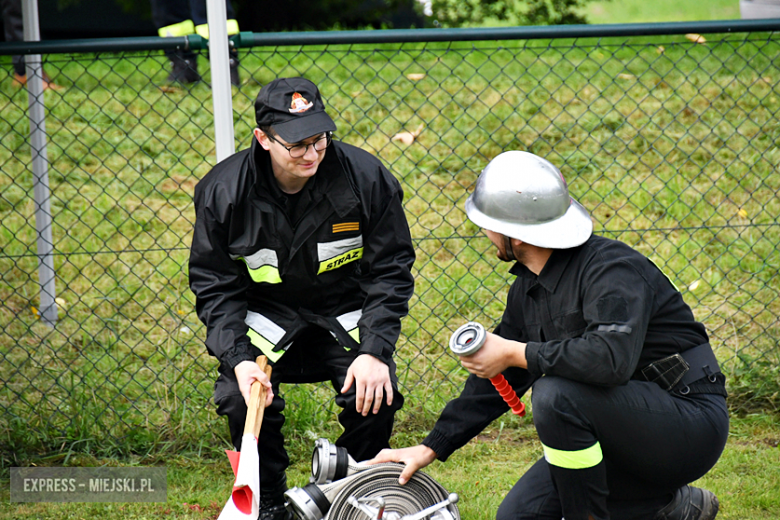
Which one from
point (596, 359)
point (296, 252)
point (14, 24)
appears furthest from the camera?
point (14, 24)

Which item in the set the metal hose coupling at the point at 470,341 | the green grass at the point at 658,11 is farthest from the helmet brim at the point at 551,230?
the green grass at the point at 658,11

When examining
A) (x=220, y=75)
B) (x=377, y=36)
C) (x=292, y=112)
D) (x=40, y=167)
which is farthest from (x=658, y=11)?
(x=292, y=112)

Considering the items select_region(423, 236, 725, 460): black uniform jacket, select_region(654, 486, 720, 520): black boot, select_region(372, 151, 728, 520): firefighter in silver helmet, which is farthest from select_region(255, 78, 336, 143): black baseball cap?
select_region(654, 486, 720, 520): black boot

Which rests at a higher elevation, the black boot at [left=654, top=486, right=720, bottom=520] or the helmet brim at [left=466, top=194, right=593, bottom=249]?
the helmet brim at [left=466, top=194, right=593, bottom=249]

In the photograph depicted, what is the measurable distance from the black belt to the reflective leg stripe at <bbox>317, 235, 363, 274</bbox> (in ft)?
3.22

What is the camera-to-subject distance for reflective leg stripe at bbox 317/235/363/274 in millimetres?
2578

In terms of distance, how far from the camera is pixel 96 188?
17.7 ft

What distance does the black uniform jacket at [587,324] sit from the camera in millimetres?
2062

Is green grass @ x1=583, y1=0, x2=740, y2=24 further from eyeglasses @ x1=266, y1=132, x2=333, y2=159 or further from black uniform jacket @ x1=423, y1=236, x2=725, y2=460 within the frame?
black uniform jacket @ x1=423, y1=236, x2=725, y2=460

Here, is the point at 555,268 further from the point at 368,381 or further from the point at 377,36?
the point at 377,36

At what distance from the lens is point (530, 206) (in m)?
2.18

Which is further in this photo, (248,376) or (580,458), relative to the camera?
(248,376)

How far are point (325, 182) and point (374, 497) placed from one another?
1.00 m

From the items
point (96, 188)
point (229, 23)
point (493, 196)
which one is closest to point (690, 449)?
point (493, 196)
